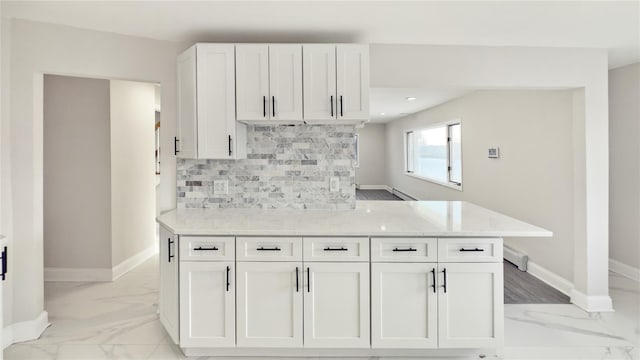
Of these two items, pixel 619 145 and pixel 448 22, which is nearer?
pixel 448 22

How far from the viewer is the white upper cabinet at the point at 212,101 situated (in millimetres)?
2646

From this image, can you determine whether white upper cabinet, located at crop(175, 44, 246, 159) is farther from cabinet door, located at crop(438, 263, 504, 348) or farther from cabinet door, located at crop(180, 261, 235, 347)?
cabinet door, located at crop(438, 263, 504, 348)

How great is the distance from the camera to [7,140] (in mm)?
2539

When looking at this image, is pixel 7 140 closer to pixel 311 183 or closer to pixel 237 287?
pixel 237 287

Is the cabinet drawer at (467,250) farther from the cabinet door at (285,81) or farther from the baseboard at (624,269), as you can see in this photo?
the baseboard at (624,269)

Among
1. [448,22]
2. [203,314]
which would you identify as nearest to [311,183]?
[203,314]

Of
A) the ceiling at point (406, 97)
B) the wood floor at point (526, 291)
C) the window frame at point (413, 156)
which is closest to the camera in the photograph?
the wood floor at point (526, 291)

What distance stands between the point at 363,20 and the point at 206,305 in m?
2.16

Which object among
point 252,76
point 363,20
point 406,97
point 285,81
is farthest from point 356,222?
point 406,97

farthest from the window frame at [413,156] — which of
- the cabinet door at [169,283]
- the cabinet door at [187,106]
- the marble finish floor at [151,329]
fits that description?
the cabinet door at [169,283]

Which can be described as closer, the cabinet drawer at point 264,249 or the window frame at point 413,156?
the cabinet drawer at point 264,249

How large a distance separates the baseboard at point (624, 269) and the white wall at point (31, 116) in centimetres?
524

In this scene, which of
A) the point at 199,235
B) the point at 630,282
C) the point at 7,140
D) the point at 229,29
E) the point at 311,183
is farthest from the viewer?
the point at 630,282

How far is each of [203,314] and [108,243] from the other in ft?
6.93
